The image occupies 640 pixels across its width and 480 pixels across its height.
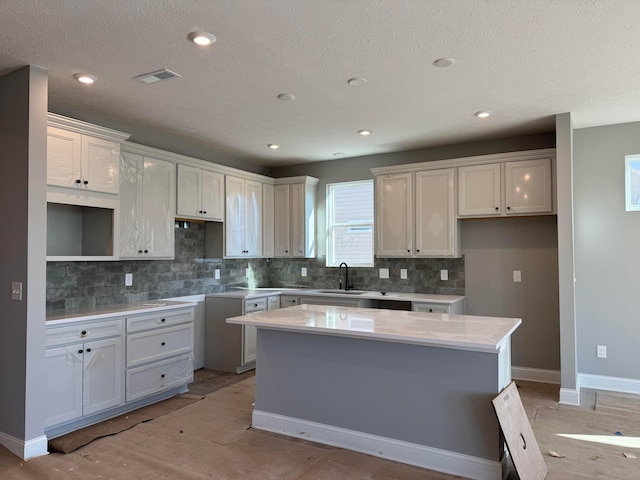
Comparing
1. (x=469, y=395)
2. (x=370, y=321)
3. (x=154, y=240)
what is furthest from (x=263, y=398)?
(x=154, y=240)

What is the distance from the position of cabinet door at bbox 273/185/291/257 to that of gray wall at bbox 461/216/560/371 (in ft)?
7.58

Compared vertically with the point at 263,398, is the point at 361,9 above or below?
above

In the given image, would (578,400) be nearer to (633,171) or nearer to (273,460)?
(633,171)

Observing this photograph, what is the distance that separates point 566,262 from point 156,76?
377 centimetres

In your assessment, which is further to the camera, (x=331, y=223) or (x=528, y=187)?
(x=331, y=223)

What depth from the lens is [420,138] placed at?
195 inches

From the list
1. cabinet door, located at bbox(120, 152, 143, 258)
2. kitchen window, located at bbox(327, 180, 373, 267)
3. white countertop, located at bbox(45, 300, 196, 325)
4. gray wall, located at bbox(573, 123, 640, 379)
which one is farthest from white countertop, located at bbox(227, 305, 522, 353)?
kitchen window, located at bbox(327, 180, 373, 267)

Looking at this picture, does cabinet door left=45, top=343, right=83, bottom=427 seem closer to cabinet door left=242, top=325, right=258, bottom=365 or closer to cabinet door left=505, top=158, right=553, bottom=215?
cabinet door left=242, top=325, right=258, bottom=365

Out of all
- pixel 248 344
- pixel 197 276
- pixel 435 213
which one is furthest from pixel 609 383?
pixel 197 276

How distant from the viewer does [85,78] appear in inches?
127

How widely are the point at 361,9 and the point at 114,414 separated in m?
3.52

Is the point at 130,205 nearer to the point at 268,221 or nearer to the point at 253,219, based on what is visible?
the point at 253,219

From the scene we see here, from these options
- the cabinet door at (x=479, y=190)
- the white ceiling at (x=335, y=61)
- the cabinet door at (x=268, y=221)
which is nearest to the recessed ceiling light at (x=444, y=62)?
the white ceiling at (x=335, y=61)

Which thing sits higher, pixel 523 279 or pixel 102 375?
pixel 523 279
